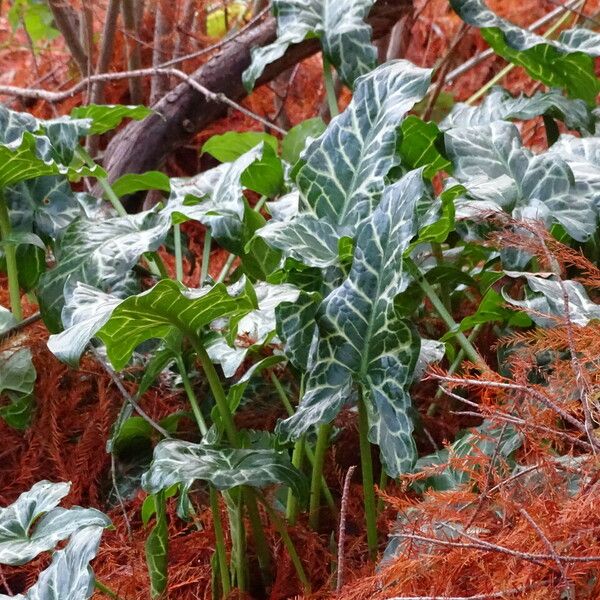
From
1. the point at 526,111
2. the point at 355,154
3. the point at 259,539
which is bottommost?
the point at 259,539

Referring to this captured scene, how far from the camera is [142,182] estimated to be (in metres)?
1.54

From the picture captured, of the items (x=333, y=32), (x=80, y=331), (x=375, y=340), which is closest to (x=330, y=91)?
(x=333, y=32)

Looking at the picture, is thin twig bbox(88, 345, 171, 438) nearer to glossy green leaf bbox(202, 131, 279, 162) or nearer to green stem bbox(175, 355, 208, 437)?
green stem bbox(175, 355, 208, 437)

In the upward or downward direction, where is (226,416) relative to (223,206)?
downward

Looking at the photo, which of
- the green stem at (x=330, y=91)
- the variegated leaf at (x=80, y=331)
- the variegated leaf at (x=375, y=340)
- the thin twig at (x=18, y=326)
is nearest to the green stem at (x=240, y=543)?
the variegated leaf at (x=375, y=340)

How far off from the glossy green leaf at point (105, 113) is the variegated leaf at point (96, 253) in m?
0.21

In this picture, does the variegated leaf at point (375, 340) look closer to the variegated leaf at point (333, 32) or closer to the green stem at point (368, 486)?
the green stem at point (368, 486)

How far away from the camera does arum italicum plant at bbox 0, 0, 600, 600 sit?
3.22 feet

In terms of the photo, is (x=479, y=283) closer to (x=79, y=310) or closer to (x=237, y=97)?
(x=79, y=310)

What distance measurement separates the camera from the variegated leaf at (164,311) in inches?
37.1

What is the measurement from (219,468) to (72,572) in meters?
0.18

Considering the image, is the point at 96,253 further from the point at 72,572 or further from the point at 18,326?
the point at 72,572

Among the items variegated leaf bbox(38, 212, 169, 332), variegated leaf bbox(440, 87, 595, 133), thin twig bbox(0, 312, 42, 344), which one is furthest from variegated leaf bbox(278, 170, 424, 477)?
thin twig bbox(0, 312, 42, 344)

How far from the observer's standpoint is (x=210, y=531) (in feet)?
3.88
